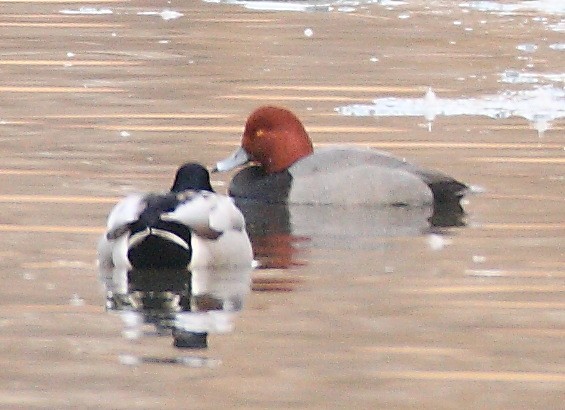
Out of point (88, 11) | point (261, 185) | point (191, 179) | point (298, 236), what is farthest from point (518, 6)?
point (191, 179)

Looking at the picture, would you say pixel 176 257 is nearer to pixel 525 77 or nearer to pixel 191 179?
pixel 191 179

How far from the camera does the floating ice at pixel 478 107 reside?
44.7ft

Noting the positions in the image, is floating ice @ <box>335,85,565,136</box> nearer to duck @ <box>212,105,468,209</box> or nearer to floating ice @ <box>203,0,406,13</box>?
duck @ <box>212,105,468,209</box>

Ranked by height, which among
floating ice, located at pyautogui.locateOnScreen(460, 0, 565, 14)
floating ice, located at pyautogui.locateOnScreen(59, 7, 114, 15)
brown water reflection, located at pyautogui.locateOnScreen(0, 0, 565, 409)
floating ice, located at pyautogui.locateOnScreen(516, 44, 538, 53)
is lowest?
brown water reflection, located at pyautogui.locateOnScreen(0, 0, 565, 409)

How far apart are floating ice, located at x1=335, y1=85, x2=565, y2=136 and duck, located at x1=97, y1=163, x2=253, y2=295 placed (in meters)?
5.34

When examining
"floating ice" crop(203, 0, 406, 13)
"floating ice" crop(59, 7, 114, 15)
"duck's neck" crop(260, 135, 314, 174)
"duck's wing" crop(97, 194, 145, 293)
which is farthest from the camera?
"floating ice" crop(203, 0, 406, 13)

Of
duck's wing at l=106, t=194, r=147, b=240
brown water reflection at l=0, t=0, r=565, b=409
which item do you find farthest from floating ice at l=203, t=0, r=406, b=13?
duck's wing at l=106, t=194, r=147, b=240

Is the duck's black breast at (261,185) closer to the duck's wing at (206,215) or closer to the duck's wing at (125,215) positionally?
the duck's wing at (206,215)

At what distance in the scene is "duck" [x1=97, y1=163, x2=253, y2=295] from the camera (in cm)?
785

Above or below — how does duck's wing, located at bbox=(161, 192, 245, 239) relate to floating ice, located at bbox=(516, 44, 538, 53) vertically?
below

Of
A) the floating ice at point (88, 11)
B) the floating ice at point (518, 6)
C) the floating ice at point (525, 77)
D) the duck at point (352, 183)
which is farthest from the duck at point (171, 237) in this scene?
the floating ice at point (88, 11)

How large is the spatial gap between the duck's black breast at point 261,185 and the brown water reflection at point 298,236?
0.46 metres

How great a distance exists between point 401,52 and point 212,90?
3262 mm

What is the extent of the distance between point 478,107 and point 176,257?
20.8 ft
